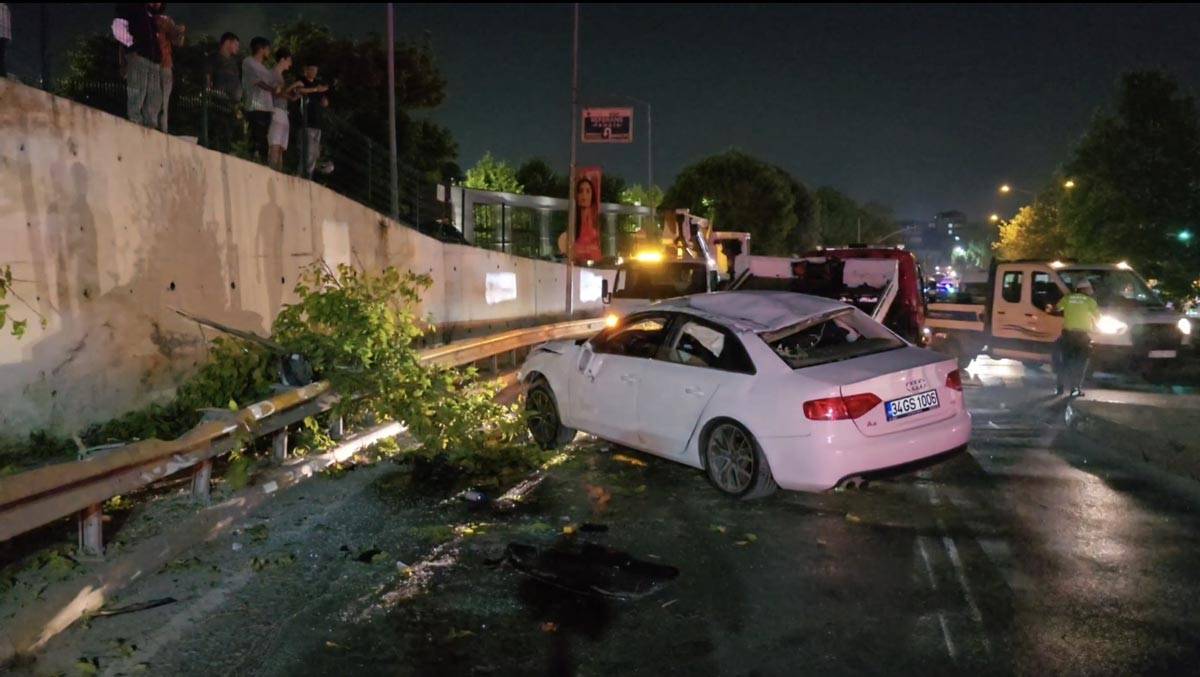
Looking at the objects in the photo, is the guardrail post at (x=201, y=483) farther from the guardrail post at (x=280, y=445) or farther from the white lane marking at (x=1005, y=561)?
the white lane marking at (x=1005, y=561)

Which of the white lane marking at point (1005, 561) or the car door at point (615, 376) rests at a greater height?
the car door at point (615, 376)

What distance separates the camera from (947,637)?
471 centimetres

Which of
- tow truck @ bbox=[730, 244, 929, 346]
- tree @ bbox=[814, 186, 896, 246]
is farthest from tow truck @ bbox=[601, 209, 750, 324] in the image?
tree @ bbox=[814, 186, 896, 246]

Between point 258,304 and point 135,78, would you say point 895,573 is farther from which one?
point 135,78

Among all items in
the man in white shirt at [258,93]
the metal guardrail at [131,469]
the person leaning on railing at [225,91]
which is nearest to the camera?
the metal guardrail at [131,469]

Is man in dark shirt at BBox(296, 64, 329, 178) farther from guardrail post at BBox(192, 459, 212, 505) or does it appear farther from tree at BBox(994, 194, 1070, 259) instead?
tree at BBox(994, 194, 1070, 259)

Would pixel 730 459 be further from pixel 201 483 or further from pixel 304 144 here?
pixel 304 144

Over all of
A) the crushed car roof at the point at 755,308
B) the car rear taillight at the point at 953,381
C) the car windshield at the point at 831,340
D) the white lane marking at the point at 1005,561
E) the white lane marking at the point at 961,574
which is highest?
the crushed car roof at the point at 755,308

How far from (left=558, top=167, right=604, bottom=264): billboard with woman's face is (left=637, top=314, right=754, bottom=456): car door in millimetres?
19166

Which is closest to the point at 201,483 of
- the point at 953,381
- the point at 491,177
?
the point at 953,381

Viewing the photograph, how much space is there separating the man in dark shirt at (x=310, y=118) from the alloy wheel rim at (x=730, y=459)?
786cm

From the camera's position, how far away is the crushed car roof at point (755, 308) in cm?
784

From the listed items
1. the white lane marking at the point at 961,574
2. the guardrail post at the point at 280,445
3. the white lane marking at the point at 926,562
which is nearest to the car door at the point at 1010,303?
the white lane marking at the point at 961,574

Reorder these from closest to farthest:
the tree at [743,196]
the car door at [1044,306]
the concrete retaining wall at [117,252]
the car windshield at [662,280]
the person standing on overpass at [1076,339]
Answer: the concrete retaining wall at [117,252] → the person standing on overpass at [1076,339] → the car door at [1044,306] → the car windshield at [662,280] → the tree at [743,196]
